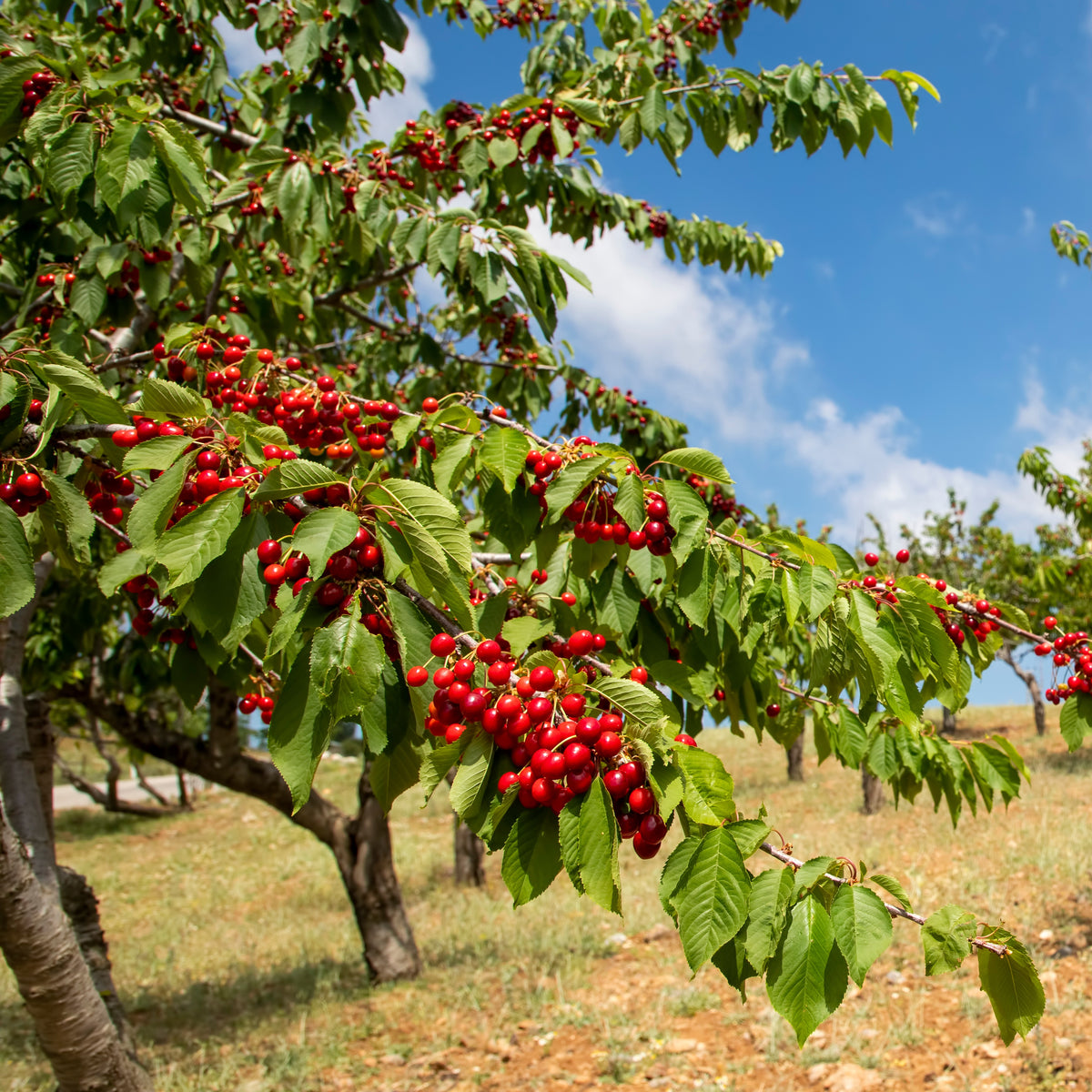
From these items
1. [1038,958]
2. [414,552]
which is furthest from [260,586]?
[1038,958]

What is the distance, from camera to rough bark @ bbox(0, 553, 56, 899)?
3947mm

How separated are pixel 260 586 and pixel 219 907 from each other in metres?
12.0

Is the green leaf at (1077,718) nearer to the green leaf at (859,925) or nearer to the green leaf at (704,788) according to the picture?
the green leaf at (859,925)

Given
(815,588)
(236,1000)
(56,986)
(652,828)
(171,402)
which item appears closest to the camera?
(652,828)

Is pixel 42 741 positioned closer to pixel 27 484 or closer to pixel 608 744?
pixel 27 484

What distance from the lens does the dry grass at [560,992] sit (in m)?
4.85

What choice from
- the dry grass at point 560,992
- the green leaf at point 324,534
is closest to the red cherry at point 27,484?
the green leaf at point 324,534

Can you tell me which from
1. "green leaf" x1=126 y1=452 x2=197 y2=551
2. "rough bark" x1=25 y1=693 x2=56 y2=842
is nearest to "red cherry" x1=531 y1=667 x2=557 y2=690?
"green leaf" x1=126 y1=452 x2=197 y2=551

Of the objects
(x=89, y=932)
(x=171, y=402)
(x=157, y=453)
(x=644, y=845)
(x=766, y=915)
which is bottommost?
(x=89, y=932)

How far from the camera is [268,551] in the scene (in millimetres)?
1511

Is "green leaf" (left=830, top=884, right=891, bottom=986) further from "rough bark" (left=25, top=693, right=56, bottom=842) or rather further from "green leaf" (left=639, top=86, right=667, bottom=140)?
"rough bark" (left=25, top=693, right=56, bottom=842)

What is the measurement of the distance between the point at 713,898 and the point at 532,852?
304 millimetres

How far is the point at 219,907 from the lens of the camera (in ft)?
38.1

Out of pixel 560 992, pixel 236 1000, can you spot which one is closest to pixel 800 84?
pixel 560 992
